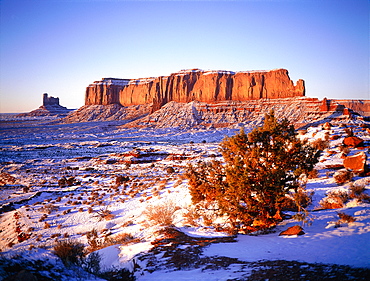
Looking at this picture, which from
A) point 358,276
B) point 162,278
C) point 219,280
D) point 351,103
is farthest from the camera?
point 351,103

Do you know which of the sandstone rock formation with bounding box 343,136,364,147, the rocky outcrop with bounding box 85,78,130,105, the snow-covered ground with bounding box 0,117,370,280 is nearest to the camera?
the snow-covered ground with bounding box 0,117,370,280

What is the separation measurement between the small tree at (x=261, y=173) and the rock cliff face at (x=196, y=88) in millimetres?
86551

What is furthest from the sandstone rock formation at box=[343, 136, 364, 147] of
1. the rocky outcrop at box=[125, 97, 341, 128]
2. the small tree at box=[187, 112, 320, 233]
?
the rocky outcrop at box=[125, 97, 341, 128]

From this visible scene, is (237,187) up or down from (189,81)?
down

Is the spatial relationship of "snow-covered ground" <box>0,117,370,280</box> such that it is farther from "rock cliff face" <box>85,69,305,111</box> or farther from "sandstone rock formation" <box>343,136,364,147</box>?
"rock cliff face" <box>85,69,305,111</box>

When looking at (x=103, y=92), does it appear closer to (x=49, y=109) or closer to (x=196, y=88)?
→ (x=196, y=88)

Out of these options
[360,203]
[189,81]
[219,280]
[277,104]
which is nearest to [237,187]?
[219,280]

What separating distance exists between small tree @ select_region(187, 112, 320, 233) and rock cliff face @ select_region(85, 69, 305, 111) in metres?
86.6

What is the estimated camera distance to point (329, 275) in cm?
467

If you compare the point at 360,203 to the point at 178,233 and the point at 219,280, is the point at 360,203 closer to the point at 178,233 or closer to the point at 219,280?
the point at 178,233

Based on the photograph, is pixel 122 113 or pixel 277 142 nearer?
pixel 277 142

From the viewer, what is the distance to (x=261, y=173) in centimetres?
862

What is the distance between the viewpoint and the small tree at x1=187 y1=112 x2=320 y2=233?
8375 mm

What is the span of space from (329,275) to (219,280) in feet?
6.60
